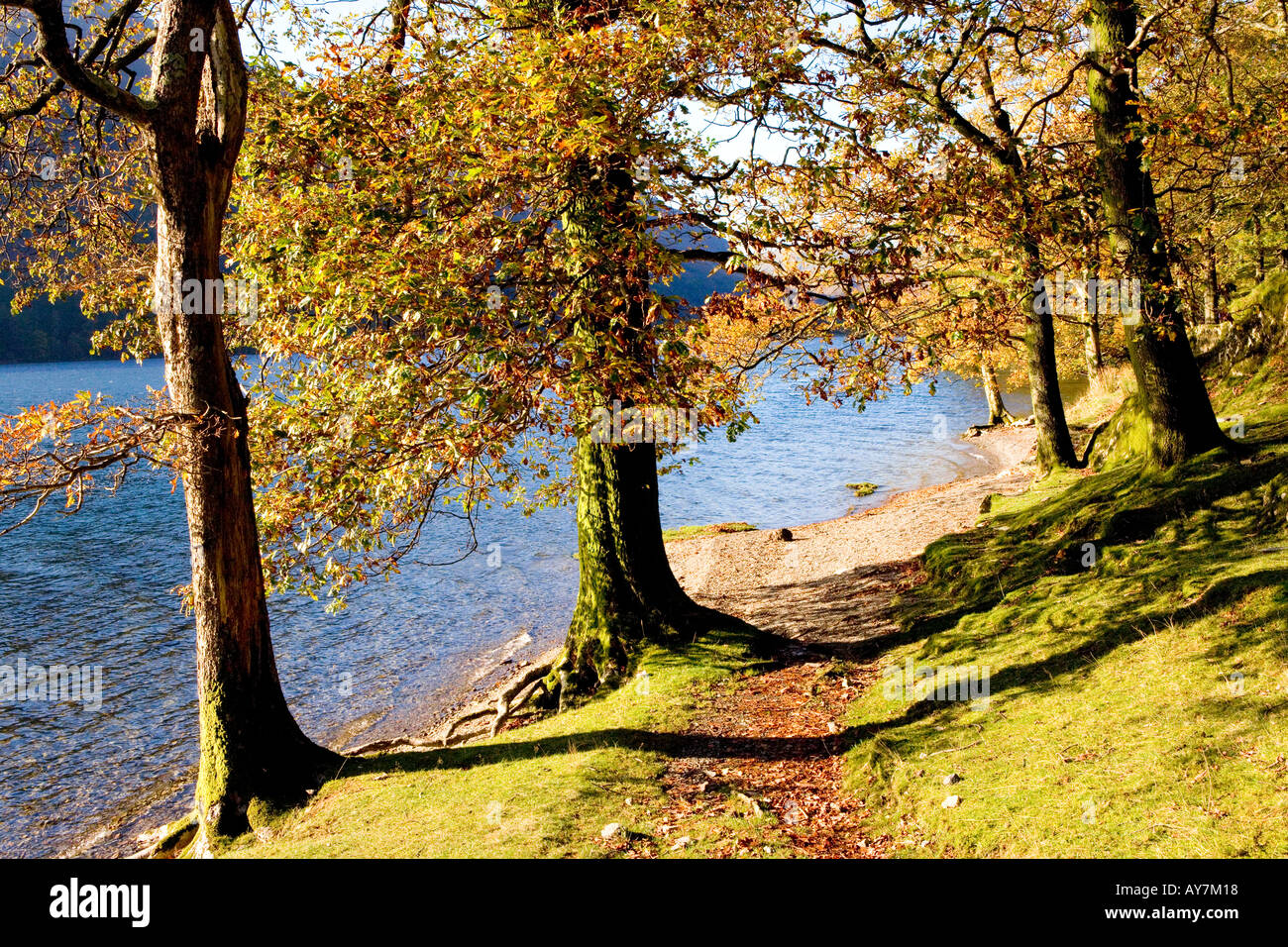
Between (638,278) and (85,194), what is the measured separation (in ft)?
31.9

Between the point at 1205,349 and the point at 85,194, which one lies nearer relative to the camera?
the point at 85,194

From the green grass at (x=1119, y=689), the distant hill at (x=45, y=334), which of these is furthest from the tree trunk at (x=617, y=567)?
the distant hill at (x=45, y=334)

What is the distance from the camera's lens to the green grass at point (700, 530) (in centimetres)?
2972

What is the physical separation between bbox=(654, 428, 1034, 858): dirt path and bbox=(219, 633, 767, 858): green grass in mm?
398

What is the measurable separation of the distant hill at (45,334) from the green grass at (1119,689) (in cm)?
14170

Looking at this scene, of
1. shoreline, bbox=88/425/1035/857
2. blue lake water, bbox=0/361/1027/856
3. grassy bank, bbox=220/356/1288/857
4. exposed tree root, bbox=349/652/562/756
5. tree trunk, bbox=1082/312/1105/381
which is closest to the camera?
grassy bank, bbox=220/356/1288/857

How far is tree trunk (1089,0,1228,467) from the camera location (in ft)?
40.2

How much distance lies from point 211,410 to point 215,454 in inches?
19.3

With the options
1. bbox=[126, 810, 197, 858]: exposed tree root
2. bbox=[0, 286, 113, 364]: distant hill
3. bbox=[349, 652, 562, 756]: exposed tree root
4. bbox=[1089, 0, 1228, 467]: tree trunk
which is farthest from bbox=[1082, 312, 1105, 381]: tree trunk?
bbox=[0, 286, 113, 364]: distant hill

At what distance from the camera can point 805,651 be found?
42.8 ft

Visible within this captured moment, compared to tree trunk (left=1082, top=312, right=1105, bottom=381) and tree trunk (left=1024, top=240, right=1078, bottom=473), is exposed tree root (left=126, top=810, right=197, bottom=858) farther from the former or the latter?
tree trunk (left=1082, top=312, right=1105, bottom=381)

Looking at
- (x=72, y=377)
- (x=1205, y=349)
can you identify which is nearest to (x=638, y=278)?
(x=1205, y=349)
